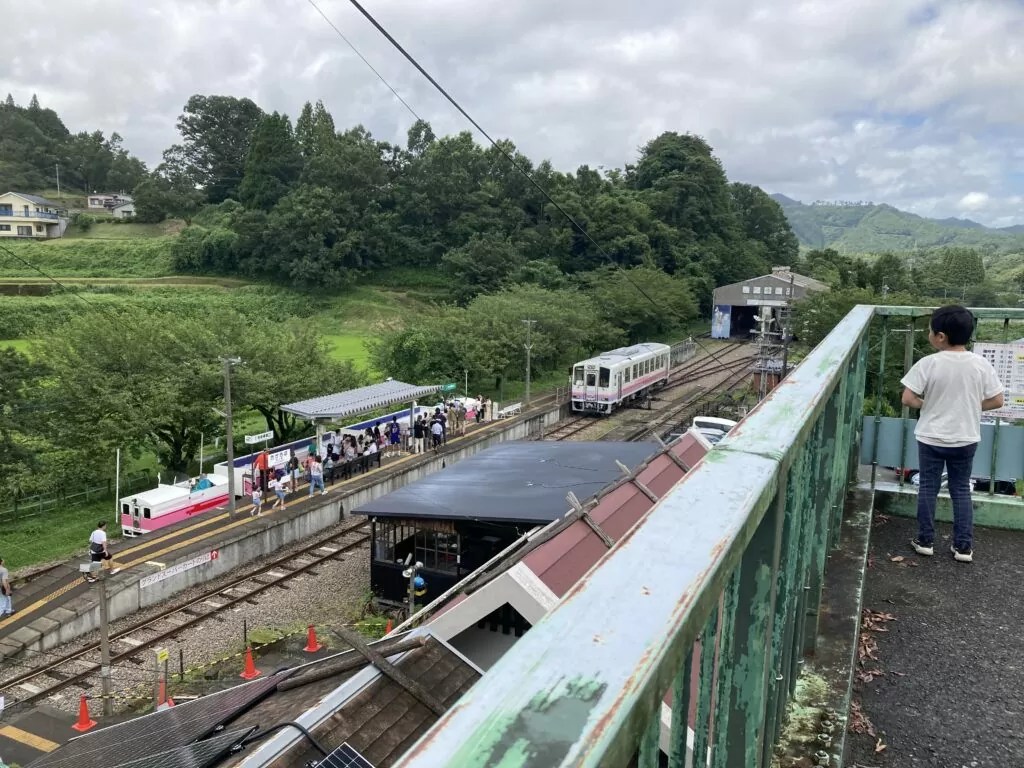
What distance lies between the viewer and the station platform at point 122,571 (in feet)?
30.5

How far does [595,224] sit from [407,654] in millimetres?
45246

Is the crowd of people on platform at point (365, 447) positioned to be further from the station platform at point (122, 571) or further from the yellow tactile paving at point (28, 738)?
the yellow tactile paving at point (28, 738)

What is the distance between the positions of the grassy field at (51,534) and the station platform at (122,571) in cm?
85

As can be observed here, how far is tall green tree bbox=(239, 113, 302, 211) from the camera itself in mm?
49125

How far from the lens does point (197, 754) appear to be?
444cm

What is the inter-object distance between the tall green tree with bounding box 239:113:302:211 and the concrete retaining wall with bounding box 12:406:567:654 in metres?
34.2

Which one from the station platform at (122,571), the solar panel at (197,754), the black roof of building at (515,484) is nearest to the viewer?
the solar panel at (197,754)

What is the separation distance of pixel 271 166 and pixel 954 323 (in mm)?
51030

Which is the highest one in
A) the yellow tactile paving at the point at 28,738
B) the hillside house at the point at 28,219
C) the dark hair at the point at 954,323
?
the hillside house at the point at 28,219

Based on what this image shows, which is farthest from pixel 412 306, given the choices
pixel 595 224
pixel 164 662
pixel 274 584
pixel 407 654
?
pixel 407 654

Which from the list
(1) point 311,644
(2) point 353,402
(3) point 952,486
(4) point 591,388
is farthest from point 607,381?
(3) point 952,486

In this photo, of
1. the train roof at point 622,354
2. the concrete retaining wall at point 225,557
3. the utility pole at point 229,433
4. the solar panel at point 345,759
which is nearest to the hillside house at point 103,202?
the train roof at point 622,354

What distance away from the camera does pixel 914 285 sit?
40781 millimetres

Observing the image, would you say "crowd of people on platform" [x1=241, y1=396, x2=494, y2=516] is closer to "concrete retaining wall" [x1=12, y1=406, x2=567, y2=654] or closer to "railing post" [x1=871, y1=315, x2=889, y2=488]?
"concrete retaining wall" [x1=12, y1=406, x2=567, y2=654]
